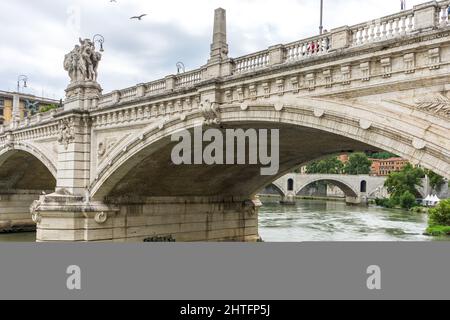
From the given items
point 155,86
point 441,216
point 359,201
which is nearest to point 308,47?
A: point 155,86

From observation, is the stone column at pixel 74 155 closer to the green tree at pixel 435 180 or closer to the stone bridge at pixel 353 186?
the green tree at pixel 435 180

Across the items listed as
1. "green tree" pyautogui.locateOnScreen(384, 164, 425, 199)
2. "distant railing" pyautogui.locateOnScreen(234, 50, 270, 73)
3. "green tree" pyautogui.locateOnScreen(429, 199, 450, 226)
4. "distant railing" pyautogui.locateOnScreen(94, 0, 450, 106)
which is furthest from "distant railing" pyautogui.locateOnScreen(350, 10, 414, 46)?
"green tree" pyautogui.locateOnScreen(384, 164, 425, 199)

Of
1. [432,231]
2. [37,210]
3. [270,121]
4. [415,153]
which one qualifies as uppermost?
[270,121]

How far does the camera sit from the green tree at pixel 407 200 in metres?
60.3

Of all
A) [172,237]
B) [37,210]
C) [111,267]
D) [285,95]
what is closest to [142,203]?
[172,237]

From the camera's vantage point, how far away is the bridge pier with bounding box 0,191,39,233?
36812 millimetres

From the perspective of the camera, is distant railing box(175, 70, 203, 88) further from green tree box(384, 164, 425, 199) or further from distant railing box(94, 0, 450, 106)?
green tree box(384, 164, 425, 199)

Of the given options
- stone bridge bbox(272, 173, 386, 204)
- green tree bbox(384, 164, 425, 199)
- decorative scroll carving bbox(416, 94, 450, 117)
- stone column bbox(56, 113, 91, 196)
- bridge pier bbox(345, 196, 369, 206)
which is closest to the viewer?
decorative scroll carving bbox(416, 94, 450, 117)

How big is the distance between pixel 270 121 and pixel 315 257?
416 centimetres

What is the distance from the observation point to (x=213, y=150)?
Answer: 67.1ft

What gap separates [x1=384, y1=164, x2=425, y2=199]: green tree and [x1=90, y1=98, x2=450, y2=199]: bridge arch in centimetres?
4228
